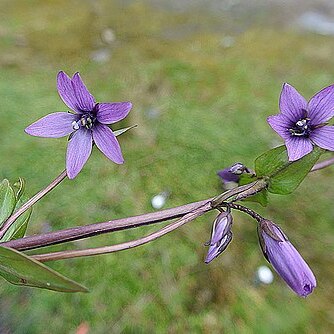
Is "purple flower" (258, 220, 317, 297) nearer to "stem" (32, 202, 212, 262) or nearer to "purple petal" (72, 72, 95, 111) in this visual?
"stem" (32, 202, 212, 262)

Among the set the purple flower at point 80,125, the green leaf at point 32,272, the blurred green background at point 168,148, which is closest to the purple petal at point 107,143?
the purple flower at point 80,125

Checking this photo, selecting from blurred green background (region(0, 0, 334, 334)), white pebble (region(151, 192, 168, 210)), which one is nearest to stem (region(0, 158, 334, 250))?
blurred green background (region(0, 0, 334, 334))

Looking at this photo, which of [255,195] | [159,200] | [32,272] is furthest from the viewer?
[159,200]

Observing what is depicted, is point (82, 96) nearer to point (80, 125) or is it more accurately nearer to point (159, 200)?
point (80, 125)

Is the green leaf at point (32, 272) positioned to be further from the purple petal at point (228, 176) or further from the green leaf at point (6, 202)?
the purple petal at point (228, 176)

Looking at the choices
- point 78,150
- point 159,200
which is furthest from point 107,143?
point 159,200
